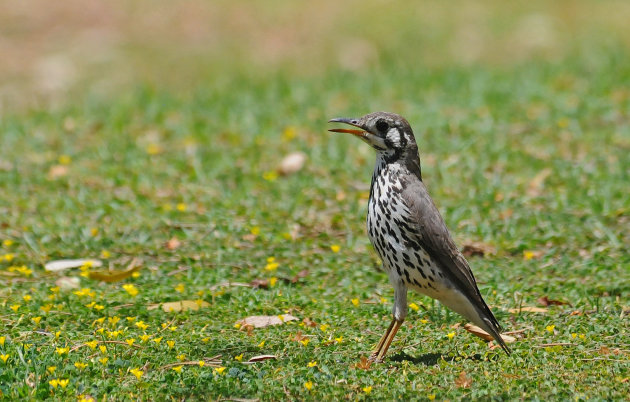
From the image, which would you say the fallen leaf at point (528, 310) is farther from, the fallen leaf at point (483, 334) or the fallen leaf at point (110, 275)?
the fallen leaf at point (110, 275)

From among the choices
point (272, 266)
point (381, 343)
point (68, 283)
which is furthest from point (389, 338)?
point (68, 283)

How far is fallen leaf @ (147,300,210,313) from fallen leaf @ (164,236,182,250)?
4.37ft

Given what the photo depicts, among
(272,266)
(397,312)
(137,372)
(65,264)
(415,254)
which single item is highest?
(415,254)

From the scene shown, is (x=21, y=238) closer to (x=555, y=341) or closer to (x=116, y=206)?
(x=116, y=206)

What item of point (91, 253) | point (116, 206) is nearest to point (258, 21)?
point (116, 206)

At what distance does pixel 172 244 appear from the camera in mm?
8141

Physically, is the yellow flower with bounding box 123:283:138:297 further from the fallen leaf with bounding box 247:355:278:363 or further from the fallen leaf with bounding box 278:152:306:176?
the fallen leaf with bounding box 278:152:306:176

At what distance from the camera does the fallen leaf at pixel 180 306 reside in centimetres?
668

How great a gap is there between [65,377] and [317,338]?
161 cm

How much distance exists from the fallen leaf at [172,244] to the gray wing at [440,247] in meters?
2.79

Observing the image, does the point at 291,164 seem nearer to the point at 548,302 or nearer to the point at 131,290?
the point at 131,290

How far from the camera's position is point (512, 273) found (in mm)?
7539

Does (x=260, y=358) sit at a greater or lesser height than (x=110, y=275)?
greater

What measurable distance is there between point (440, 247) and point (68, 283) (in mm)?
2922
